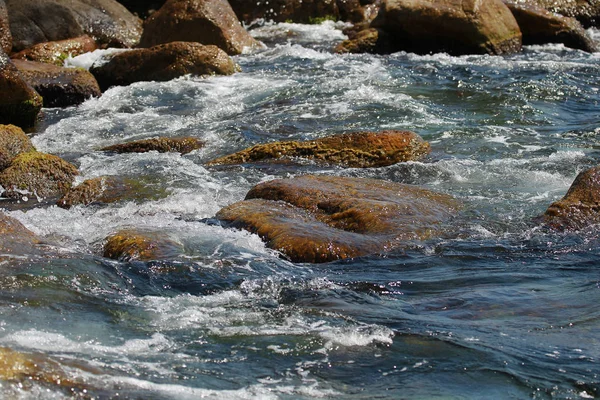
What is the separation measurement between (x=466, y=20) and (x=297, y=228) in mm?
9805

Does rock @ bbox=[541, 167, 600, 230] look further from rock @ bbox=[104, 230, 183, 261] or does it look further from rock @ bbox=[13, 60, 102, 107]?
rock @ bbox=[13, 60, 102, 107]

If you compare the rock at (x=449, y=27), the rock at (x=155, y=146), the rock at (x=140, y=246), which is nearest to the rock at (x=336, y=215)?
the rock at (x=140, y=246)

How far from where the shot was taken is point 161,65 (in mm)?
12906

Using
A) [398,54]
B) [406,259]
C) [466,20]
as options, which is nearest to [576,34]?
[466,20]

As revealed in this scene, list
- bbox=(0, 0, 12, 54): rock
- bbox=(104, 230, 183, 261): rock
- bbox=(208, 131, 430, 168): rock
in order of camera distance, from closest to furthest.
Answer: bbox=(104, 230, 183, 261): rock, bbox=(208, 131, 430, 168): rock, bbox=(0, 0, 12, 54): rock

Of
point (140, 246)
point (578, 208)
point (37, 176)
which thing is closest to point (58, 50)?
point (37, 176)

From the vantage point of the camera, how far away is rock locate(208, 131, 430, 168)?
8.51 metres

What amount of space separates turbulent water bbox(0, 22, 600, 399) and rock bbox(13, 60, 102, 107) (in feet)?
5.31

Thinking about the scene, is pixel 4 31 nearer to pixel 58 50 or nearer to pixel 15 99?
pixel 58 50

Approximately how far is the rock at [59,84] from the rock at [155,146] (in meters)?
2.73

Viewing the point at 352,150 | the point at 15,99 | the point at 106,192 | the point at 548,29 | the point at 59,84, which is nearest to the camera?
the point at 106,192

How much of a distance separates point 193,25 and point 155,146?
574 centimetres

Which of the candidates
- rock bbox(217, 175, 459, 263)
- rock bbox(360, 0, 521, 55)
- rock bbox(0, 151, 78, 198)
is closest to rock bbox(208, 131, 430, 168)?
rock bbox(217, 175, 459, 263)

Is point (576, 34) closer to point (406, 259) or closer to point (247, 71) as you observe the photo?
point (247, 71)
